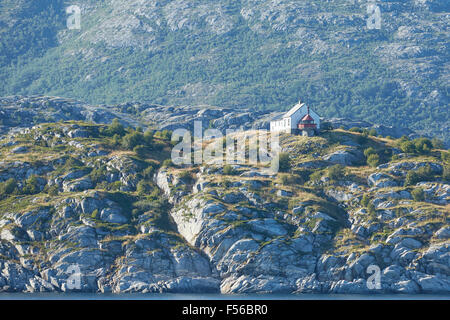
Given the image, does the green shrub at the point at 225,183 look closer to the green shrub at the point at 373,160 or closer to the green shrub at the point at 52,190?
the green shrub at the point at 373,160

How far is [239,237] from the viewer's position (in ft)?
464

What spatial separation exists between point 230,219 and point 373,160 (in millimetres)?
39637

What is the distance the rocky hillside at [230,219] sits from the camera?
134125 mm

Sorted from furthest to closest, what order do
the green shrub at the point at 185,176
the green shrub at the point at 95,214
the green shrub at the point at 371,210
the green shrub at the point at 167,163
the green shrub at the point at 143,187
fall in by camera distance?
the green shrub at the point at 167,163 → the green shrub at the point at 185,176 → the green shrub at the point at 143,187 → the green shrub at the point at 95,214 → the green shrub at the point at 371,210

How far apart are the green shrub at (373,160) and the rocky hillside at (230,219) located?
0.32 metres

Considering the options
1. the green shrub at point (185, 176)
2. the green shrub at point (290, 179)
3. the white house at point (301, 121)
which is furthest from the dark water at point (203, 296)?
the white house at point (301, 121)

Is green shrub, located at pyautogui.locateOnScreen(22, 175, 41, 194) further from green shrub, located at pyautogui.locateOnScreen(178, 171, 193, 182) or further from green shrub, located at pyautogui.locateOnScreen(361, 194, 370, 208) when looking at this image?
green shrub, located at pyautogui.locateOnScreen(361, 194, 370, 208)

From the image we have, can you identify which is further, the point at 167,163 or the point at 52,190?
the point at 167,163

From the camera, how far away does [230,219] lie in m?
146

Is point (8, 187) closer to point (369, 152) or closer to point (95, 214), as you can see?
point (95, 214)

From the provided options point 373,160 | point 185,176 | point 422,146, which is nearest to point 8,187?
point 185,176

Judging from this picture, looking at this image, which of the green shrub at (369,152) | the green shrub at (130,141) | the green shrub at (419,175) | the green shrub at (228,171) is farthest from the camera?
the green shrub at (130,141)
